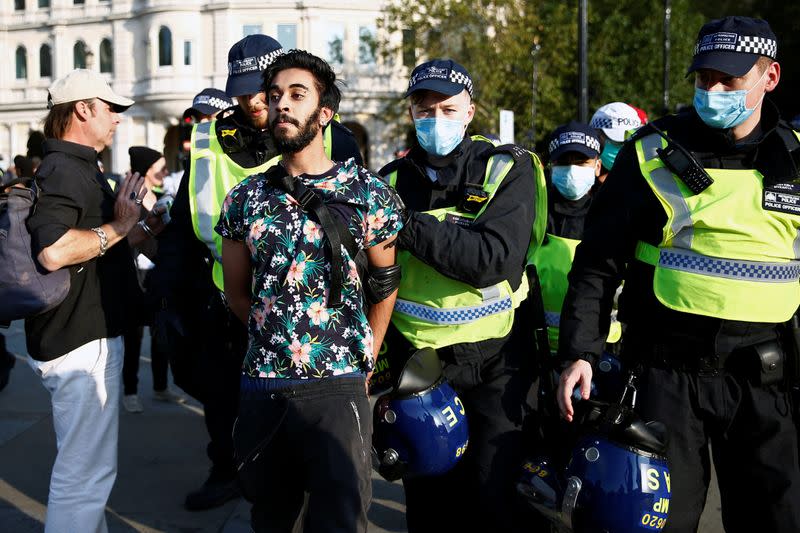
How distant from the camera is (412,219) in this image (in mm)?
3256

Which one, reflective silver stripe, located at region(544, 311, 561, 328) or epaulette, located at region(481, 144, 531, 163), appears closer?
epaulette, located at region(481, 144, 531, 163)

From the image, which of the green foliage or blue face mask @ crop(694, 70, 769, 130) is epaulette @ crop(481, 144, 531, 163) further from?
the green foliage

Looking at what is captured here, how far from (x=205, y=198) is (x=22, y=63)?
48.9 meters

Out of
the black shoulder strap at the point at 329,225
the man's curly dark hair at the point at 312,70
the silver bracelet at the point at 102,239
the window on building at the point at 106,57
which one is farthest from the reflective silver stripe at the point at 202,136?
the window on building at the point at 106,57

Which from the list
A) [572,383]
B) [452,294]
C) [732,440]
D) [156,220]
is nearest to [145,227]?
[156,220]

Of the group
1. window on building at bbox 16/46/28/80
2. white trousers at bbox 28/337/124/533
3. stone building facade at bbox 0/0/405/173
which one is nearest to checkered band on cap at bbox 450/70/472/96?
white trousers at bbox 28/337/124/533

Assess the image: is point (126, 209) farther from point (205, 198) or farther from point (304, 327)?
point (304, 327)

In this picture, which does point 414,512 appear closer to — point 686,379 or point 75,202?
point 686,379

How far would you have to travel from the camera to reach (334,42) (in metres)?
41.9

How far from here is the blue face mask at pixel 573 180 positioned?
489 centimetres

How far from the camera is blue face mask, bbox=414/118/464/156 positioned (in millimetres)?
3617

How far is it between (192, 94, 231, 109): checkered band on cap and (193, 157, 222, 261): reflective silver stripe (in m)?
2.78

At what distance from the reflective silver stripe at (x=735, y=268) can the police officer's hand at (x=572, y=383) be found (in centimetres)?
46

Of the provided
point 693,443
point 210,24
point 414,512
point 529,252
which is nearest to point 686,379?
point 693,443
